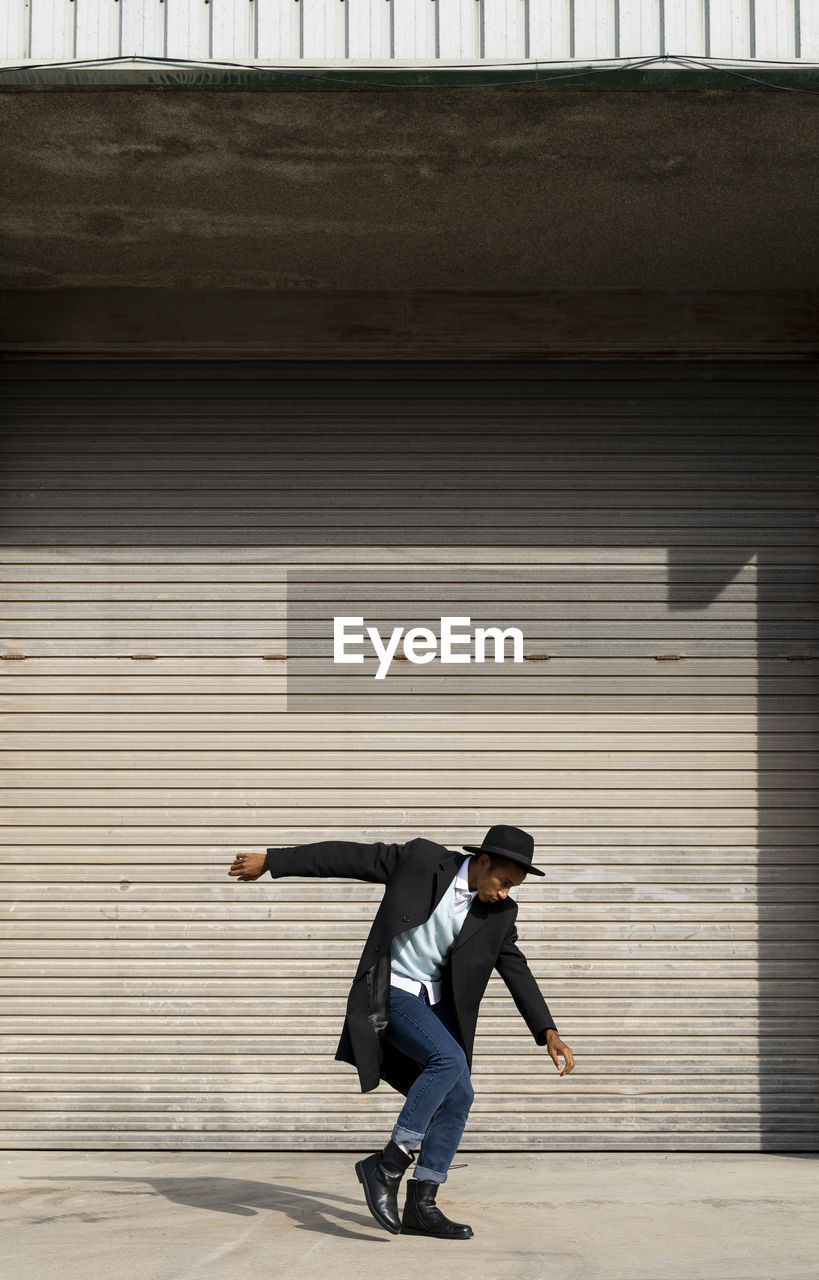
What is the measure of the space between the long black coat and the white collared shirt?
0.11ft

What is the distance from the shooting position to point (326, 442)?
8062mm

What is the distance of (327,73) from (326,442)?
102 inches

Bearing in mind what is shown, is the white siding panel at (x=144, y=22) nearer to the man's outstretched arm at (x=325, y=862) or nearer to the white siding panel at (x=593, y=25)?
the white siding panel at (x=593, y=25)

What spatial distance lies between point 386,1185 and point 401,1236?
0.96ft

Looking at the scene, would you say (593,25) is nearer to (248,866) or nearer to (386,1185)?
(248,866)

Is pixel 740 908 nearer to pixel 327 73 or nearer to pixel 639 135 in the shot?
pixel 639 135

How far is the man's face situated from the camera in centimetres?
556

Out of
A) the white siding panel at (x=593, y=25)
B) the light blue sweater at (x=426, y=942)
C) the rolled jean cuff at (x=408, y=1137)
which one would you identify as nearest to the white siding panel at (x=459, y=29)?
the white siding panel at (x=593, y=25)

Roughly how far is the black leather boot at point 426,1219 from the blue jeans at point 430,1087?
0.06 meters

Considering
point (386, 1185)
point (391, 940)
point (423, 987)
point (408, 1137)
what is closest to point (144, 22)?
point (391, 940)

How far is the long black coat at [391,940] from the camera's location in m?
5.50

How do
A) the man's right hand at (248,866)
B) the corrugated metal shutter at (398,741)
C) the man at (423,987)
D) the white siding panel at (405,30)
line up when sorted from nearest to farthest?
the man's right hand at (248,866)
the man at (423,987)
the white siding panel at (405,30)
the corrugated metal shutter at (398,741)

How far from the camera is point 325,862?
215 inches

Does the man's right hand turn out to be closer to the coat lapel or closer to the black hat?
the coat lapel
